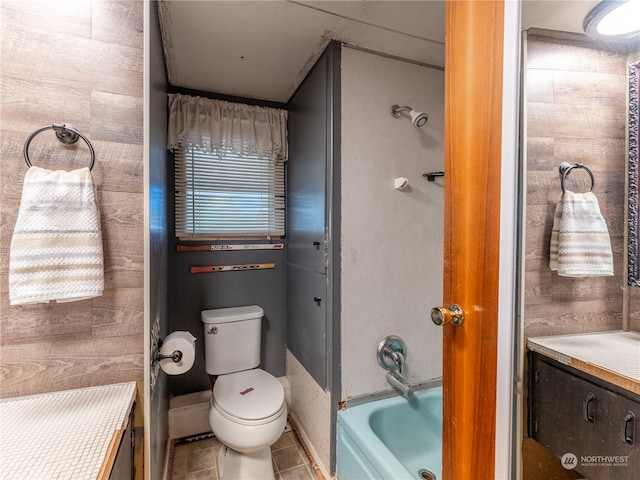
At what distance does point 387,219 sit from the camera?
5.26ft

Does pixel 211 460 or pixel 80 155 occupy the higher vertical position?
pixel 80 155

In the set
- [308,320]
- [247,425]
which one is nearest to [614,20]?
[308,320]

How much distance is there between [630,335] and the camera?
1.99ft

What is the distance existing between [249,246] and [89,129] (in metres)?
1.28

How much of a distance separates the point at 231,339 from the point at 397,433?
1.14 m

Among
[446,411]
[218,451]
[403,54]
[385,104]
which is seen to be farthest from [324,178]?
[218,451]

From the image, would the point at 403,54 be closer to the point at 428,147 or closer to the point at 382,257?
the point at 428,147

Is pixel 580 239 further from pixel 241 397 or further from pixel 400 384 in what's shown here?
pixel 241 397

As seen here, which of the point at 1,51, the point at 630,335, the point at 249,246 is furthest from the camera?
the point at 249,246

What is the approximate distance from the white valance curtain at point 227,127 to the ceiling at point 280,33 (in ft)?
0.60

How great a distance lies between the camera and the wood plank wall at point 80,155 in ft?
2.98

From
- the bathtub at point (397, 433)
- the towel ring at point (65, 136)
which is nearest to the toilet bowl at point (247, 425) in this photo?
the bathtub at point (397, 433)

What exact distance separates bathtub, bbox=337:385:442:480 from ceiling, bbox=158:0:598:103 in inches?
74.9

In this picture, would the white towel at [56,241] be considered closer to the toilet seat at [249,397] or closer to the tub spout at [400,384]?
the toilet seat at [249,397]
